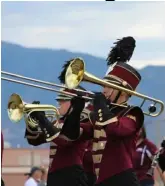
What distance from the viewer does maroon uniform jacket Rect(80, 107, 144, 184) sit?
6.00 metres

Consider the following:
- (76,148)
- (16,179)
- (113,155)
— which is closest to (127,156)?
(113,155)

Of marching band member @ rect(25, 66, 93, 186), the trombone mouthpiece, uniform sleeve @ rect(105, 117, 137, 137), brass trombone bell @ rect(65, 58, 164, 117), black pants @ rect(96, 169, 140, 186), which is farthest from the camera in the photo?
marching band member @ rect(25, 66, 93, 186)

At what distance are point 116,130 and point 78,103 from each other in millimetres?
489

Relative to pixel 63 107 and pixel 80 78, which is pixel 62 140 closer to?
pixel 63 107

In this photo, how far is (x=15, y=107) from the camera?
6812 mm

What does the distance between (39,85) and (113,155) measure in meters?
0.81

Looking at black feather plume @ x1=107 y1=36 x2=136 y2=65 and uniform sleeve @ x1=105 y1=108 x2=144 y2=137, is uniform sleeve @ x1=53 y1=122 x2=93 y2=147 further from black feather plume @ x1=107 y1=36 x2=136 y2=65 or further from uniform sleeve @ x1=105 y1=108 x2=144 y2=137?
uniform sleeve @ x1=105 y1=108 x2=144 y2=137

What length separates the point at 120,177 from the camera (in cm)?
622

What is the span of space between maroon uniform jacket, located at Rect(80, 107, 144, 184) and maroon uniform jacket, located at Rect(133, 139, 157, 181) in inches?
86.4

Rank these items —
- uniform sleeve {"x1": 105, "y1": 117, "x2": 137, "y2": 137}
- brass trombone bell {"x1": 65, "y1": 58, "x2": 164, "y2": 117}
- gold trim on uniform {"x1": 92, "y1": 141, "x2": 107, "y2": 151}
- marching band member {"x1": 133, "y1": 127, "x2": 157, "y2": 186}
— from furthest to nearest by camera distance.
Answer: marching band member {"x1": 133, "y1": 127, "x2": 157, "y2": 186} < gold trim on uniform {"x1": 92, "y1": 141, "x2": 107, "y2": 151} < brass trombone bell {"x1": 65, "y1": 58, "x2": 164, "y2": 117} < uniform sleeve {"x1": 105, "y1": 117, "x2": 137, "y2": 137}

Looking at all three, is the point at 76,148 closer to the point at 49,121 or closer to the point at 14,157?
the point at 49,121

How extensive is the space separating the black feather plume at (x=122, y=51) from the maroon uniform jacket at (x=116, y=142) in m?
0.55

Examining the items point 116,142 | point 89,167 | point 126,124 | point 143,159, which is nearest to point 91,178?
point 89,167

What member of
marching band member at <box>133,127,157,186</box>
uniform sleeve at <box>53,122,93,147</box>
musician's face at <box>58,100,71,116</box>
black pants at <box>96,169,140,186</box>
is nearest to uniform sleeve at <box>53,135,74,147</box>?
uniform sleeve at <box>53,122,93,147</box>
